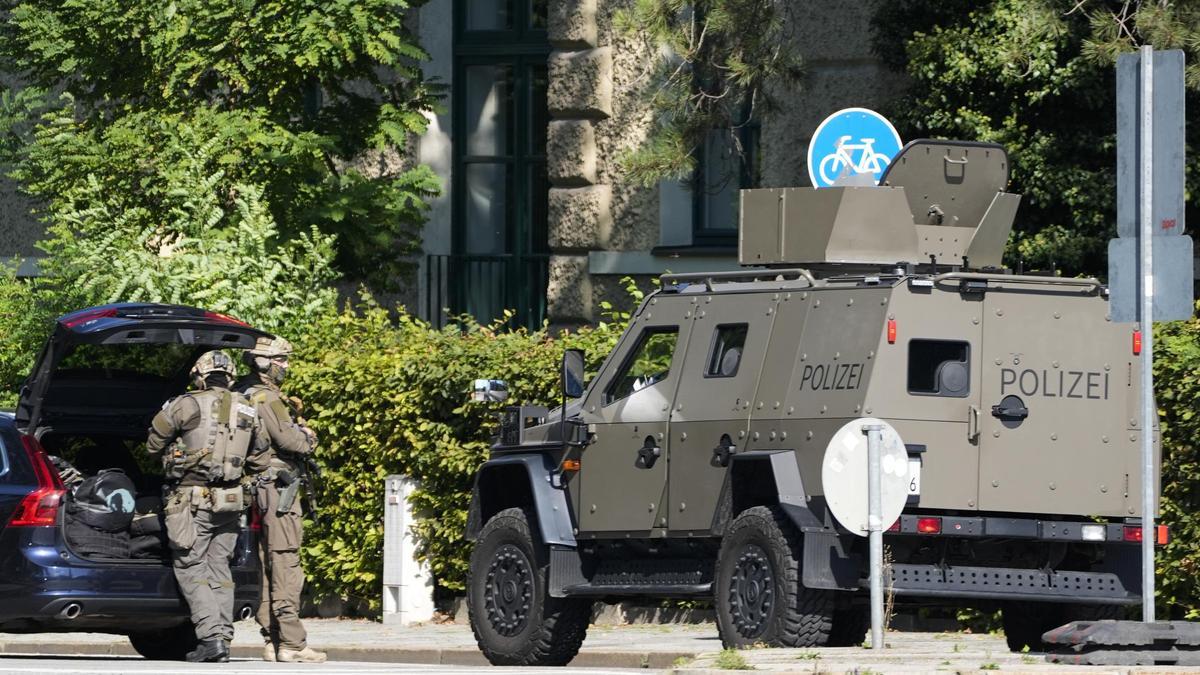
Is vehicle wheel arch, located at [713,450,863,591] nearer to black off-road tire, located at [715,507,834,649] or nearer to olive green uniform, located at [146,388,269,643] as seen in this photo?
black off-road tire, located at [715,507,834,649]

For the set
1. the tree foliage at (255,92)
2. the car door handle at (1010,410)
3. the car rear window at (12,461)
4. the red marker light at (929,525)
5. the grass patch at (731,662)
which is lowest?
the grass patch at (731,662)

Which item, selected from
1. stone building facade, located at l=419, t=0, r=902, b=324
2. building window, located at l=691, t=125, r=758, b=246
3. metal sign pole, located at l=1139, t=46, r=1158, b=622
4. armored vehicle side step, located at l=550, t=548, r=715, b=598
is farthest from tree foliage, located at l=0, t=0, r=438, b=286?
metal sign pole, located at l=1139, t=46, r=1158, b=622

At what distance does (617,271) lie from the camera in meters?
22.0

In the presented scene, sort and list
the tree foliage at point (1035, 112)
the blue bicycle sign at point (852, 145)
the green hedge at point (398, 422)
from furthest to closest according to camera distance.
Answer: the tree foliage at point (1035, 112) → the green hedge at point (398, 422) → the blue bicycle sign at point (852, 145)

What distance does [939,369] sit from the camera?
11.9 meters

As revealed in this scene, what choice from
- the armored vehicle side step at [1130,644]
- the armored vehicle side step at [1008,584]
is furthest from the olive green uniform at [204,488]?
the armored vehicle side step at [1130,644]

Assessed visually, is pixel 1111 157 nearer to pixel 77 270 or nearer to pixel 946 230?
pixel 946 230

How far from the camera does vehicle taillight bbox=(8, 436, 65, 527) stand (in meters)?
12.8

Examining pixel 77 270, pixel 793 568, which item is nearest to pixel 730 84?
pixel 77 270

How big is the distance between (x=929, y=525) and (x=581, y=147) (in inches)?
430

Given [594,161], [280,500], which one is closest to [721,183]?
[594,161]

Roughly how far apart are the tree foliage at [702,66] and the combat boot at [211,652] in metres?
Result: 6.55

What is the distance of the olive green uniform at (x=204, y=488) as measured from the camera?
13109mm

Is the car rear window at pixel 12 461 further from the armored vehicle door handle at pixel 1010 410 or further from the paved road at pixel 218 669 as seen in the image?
the armored vehicle door handle at pixel 1010 410
